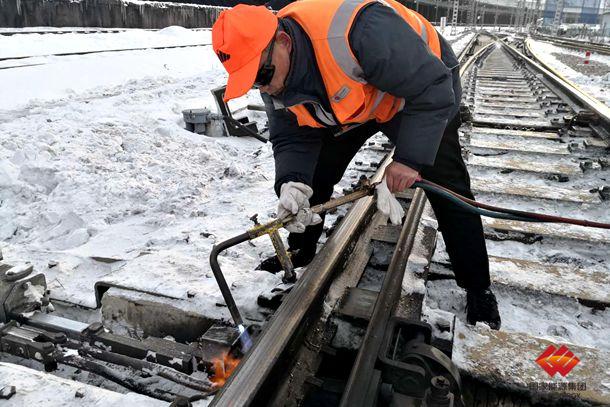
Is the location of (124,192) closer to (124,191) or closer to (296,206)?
(124,191)

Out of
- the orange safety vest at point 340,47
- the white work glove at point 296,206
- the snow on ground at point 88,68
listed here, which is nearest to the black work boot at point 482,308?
the white work glove at point 296,206

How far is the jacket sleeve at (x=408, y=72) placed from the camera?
6.75 ft

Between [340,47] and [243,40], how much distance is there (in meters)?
0.43

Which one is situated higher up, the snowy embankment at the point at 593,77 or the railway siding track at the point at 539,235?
the snowy embankment at the point at 593,77

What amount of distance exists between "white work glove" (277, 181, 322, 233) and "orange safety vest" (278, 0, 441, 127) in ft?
1.40

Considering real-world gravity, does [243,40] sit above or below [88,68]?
above

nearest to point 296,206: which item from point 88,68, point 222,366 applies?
point 222,366

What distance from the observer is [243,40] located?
2.02 meters

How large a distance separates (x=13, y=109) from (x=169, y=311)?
5751 mm

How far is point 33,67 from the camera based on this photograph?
883cm

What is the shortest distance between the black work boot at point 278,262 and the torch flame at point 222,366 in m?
0.96

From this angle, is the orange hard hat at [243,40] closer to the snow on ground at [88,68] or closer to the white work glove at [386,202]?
the white work glove at [386,202]

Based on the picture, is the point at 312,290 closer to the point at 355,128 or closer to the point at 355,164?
the point at 355,128

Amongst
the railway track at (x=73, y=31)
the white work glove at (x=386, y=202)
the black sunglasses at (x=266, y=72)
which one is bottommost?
the white work glove at (x=386, y=202)
